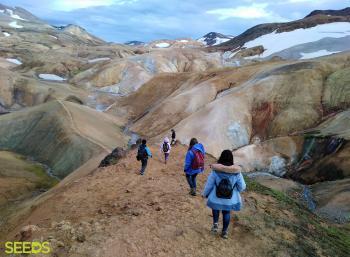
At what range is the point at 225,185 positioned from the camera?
1255cm

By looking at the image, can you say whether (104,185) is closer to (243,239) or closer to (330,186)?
(243,239)

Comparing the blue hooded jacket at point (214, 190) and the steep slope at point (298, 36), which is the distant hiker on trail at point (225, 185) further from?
the steep slope at point (298, 36)

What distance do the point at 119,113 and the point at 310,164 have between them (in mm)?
54867

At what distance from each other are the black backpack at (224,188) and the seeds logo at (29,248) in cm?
495

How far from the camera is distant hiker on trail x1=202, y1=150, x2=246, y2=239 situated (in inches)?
493

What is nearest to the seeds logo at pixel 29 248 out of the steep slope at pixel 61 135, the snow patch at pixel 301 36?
the steep slope at pixel 61 135

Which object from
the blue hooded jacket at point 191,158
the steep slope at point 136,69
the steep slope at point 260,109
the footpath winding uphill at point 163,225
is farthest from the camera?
the steep slope at point 136,69

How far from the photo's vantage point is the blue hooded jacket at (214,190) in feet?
41.3

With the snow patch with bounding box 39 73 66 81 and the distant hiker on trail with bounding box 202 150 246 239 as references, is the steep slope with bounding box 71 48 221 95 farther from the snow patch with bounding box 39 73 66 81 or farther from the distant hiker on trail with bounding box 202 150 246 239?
the distant hiker on trail with bounding box 202 150 246 239

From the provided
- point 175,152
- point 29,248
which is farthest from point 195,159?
A: point 175,152

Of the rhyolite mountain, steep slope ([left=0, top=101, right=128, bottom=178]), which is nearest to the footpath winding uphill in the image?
the rhyolite mountain

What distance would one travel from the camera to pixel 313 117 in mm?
58188

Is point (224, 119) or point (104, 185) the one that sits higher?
point (104, 185)

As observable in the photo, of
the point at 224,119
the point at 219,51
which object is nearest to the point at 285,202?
the point at 224,119
